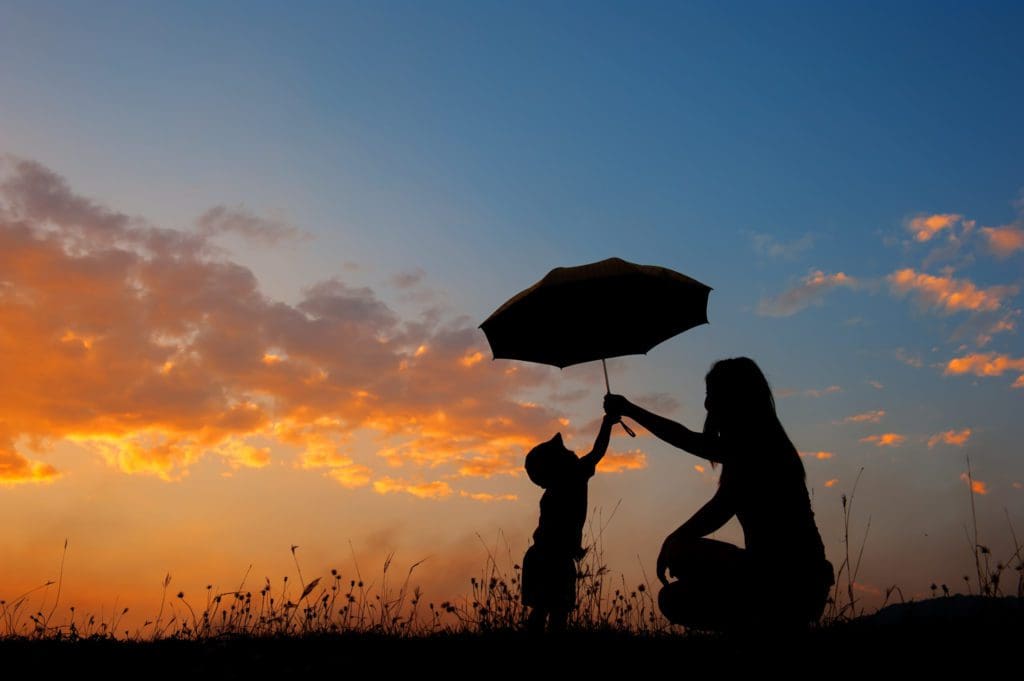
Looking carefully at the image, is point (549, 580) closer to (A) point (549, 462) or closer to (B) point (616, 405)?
(A) point (549, 462)

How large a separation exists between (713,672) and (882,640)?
2057 mm

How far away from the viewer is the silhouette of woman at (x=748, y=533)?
5113mm

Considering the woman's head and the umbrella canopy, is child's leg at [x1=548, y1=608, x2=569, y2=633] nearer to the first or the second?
the umbrella canopy

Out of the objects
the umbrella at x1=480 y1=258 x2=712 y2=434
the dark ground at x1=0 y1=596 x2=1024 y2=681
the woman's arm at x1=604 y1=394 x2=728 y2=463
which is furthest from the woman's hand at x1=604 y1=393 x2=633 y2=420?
the dark ground at x1=0 y1=596 x2=1024 y2=681

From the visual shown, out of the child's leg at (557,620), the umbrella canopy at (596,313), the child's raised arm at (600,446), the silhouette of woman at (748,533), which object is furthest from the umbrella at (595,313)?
the child's leg at (557,620)

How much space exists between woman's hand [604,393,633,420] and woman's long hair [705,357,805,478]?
2.37 feet

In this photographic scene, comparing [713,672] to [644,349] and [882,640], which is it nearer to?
[882,640]

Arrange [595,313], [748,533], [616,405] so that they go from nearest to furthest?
[748,533], [616,405], [595,313]

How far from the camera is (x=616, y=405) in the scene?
19.8 ft

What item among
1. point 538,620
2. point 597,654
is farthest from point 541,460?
point 597,654

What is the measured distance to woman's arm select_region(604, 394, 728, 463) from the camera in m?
5.48

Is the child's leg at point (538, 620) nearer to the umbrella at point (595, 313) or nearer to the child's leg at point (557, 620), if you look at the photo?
the child's leg at point (557, 620)

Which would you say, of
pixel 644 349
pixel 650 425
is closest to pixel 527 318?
pixel 644 349

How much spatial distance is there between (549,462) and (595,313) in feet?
4.36
